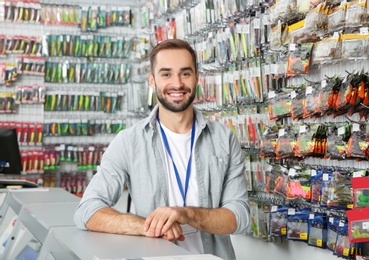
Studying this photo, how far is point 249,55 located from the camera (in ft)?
15.3

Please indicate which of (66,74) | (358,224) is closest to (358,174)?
(358,224)

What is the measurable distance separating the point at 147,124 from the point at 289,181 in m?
1.63

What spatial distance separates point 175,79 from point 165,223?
712 mm

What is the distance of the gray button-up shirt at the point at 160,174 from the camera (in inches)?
102

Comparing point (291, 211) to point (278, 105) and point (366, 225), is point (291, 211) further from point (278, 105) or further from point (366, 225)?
point (366, 225)

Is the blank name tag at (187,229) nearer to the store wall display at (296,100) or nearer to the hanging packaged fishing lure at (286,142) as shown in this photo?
the store wall display at (296,100)

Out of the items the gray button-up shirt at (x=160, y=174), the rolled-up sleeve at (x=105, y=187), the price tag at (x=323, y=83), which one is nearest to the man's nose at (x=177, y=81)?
the gray button-up shirt at (x=160, y=174)

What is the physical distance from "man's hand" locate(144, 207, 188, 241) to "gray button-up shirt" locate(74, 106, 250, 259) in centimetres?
32

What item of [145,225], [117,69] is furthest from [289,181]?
[117,69]

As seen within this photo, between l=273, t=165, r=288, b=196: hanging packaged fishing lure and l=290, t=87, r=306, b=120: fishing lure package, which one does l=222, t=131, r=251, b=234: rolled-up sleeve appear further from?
l=273, t=165, r=288, b=196: hanging packaged fishing lure

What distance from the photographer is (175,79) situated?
265 cm

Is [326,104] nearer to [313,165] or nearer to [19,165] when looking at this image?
[313,165]

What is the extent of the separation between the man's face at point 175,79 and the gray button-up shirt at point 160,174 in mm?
118

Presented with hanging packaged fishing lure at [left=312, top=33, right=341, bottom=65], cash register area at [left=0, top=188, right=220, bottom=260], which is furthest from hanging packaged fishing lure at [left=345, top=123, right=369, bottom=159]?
cash register area at [left=0, top=188, right=220, bottom=260]
